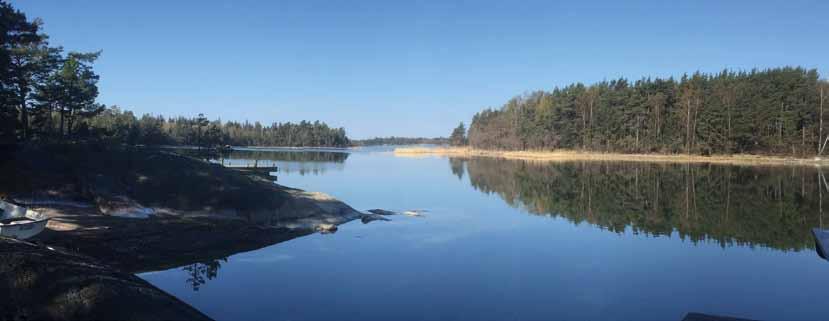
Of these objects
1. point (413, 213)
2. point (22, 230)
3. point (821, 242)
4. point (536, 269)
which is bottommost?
point (536, 269)

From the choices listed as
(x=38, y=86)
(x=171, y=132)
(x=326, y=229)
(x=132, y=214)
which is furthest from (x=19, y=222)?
(x=171, y=132)

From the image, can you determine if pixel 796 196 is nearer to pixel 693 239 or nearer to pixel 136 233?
pixel 693 239

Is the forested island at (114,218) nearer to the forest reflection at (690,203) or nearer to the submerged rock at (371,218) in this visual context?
the submerged rock at (371,218)

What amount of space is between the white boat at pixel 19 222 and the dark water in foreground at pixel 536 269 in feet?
11.7

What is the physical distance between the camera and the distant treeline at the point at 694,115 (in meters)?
68.9

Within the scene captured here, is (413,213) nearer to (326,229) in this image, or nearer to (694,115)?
(326,229)

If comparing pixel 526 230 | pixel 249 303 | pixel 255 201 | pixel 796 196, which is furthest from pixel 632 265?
pixel 796 196

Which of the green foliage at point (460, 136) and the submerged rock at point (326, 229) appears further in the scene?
the green foliage at point (460, 136)

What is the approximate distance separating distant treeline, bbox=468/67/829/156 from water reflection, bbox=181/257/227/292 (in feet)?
252

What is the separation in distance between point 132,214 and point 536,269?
14900 millimetres

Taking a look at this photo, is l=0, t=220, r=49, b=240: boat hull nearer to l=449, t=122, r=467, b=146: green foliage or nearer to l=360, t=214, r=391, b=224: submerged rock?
l=360, t=214, r=391, b=224: submerged rock

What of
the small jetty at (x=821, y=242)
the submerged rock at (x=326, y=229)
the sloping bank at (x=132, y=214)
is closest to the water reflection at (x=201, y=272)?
the sloping bank at (x=132, y=214)

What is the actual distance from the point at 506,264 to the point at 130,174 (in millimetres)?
15818

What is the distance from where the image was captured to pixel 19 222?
12.6 meters
